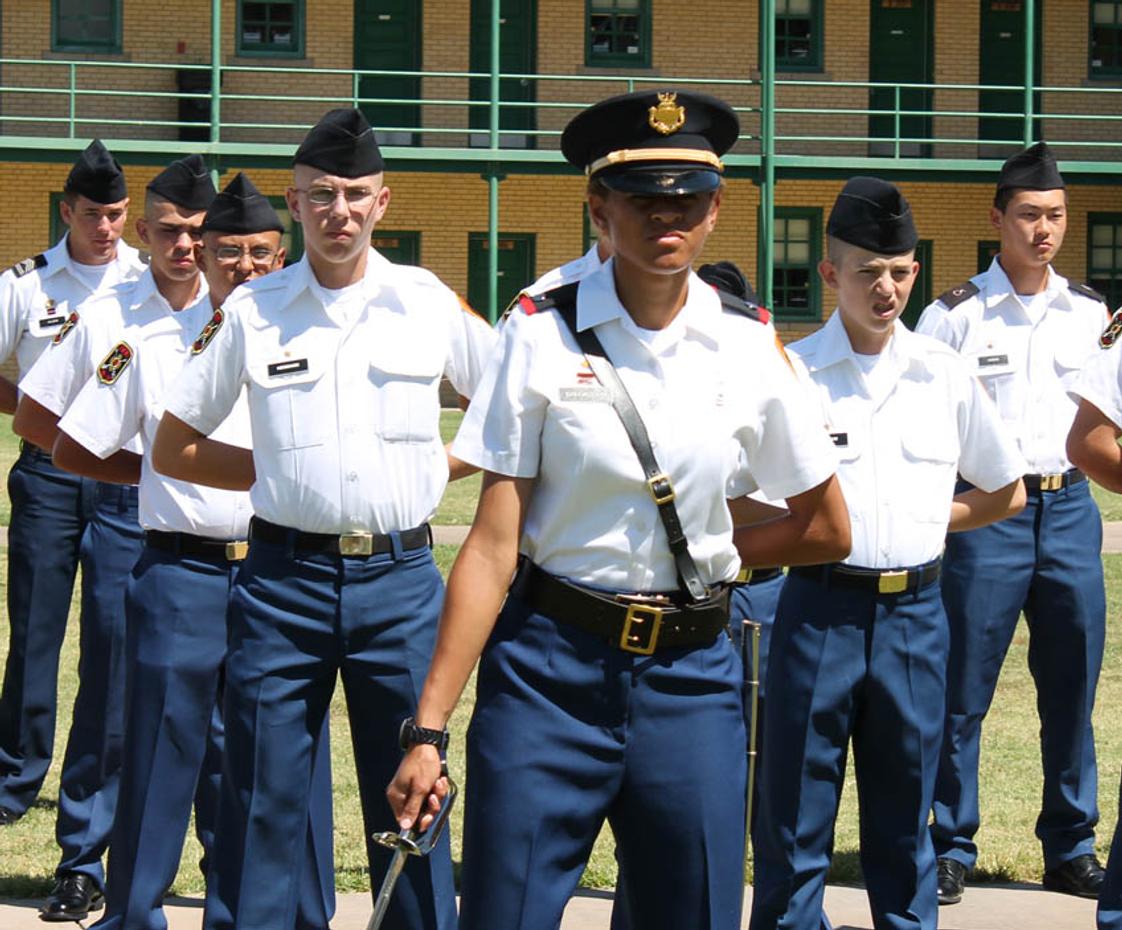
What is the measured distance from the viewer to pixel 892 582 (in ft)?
18.6

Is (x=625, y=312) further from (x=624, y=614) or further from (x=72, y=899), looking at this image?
Answer: (x=72, y=899)

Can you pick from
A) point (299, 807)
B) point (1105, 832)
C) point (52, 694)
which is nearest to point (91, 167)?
point (52, 694)

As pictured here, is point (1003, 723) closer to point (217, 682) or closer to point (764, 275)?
point (217, 682)

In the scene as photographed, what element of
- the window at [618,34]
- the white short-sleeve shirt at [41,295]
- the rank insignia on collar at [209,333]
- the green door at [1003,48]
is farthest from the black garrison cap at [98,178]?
the green door at [1003,48]

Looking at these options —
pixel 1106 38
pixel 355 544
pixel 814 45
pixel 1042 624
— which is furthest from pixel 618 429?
pixel 1106 38

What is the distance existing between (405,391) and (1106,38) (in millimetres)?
30117

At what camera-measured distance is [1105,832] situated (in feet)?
25.4

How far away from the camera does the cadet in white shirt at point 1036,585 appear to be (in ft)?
23.0

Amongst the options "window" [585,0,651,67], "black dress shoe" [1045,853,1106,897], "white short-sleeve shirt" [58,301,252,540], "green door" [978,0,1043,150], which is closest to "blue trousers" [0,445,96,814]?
"white short-sleeve shirt" [58,301,252,540]

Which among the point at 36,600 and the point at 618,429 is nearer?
the point at 618,429

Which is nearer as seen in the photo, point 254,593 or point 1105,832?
point 254,593

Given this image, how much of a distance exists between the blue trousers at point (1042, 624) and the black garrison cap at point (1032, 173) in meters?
1.03

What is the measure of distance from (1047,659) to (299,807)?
118 inches

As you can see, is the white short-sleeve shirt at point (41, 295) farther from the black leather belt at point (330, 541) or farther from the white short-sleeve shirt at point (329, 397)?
the black leather belt at point (330, 541)
